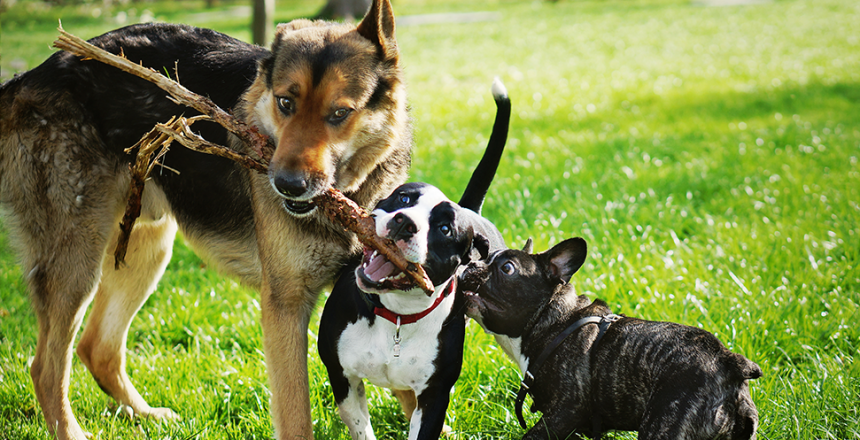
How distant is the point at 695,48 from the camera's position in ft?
54.4

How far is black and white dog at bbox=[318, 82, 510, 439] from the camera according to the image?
9.14ft

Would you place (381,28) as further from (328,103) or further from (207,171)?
(207,171)

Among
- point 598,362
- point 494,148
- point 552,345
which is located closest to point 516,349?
point 552,345

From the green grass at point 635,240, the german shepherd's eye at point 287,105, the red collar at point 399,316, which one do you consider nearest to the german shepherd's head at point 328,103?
the german shepherd's eye at point 287,105

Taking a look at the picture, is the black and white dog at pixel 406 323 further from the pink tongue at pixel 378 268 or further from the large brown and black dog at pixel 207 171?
the large brown and black dog at pixel 207 171

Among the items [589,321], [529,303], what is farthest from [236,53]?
[589,321]

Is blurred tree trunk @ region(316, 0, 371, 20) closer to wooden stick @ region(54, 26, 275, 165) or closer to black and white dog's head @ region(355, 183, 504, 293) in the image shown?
wooden stick @ region(54, 26, 275, 165)

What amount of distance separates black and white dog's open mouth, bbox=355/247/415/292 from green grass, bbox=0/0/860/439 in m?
1.01

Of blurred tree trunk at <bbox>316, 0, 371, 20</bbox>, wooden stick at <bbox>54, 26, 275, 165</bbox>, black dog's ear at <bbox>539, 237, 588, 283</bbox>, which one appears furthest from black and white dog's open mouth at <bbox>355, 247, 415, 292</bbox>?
blurred tree trunk at <bbox>316, 0, 371, 20</bbox>

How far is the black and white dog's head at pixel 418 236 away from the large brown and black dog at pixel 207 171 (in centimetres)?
31

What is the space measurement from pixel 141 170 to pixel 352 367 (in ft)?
4.39

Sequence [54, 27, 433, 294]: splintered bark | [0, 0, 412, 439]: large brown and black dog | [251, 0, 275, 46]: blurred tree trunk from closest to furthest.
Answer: [54, 27, 433, 294]: splintered bark < [0, 0, 412, 439]: large brown and black dog < [251, 0, 275, 46]: blurred tree trunk

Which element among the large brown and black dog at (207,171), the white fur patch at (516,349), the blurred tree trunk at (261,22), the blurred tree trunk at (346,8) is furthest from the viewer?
the blurred tree trunk at (346,8)

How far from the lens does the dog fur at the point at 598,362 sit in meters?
2.64
